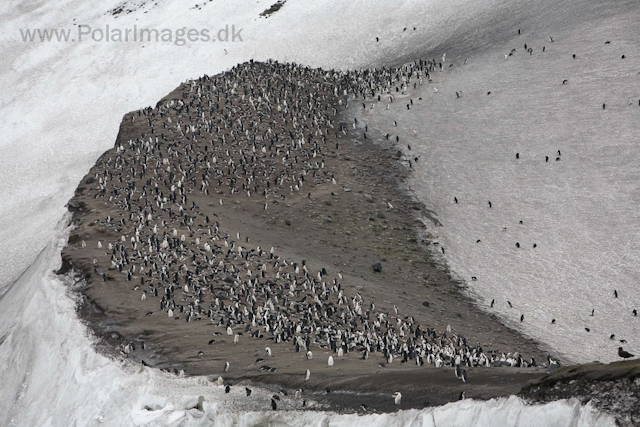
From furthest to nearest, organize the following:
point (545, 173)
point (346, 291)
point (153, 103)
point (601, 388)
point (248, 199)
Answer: point (153, 103)
point (545, 173)
point (248, 199)
point (346, 291)
point (601, 388)

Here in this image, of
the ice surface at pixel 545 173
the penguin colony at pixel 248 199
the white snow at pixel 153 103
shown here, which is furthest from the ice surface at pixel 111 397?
the ice surface at pixel 545 173

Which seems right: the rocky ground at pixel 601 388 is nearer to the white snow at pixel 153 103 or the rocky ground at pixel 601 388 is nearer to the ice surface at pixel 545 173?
the white snow at pixel 153 103

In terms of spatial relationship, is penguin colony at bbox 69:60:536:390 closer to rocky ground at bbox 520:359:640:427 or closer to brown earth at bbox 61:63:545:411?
brown earth at bbox 61:63:545:411

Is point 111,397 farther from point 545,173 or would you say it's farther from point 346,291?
point 545,173

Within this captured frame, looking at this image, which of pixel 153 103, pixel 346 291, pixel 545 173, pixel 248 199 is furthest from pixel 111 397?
pixel 153 103

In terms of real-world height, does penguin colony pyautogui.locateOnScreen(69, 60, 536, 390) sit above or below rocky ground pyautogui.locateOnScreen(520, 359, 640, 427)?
above

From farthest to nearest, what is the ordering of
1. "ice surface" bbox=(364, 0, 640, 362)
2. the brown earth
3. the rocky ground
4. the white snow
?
"ice surface" bbox=(364, 0, 640, 362)
the white snow
the brown earth
the rocky ground

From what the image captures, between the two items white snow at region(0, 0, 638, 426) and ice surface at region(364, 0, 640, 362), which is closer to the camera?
white snow at region(0, 0, 638, 426)

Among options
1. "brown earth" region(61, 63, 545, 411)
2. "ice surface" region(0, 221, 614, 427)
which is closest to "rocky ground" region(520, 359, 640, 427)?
"ice surface" region(0, 221, 614, 427)

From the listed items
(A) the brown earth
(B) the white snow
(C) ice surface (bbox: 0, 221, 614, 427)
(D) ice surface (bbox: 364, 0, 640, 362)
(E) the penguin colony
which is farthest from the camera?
(D) ice surface (bbox: 364, 0, 640, 362)
